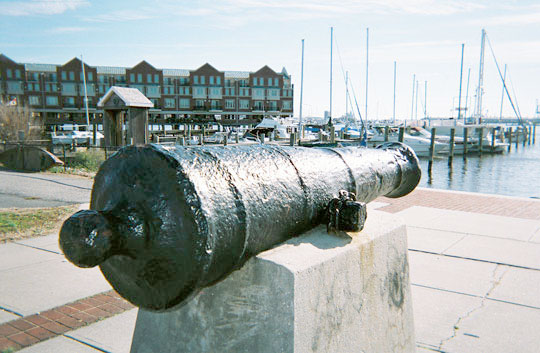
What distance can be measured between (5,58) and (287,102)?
44.2 metres

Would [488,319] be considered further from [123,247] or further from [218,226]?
[123,247]

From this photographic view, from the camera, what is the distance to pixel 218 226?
5.81 ft

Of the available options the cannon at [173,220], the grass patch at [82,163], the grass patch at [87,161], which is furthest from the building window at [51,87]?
the cannon at [173,220]

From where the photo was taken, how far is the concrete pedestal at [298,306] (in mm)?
2152

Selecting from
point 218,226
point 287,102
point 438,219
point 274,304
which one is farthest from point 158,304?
point 287,102

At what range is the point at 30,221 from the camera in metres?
6.72

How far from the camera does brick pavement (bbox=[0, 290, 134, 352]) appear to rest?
10.5ft

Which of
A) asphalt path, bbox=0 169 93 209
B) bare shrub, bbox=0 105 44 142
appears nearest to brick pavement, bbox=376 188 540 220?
asphalt path, bbox=0 169 93 209

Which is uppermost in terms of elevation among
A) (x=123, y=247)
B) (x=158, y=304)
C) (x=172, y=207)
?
(x=172, y=207)

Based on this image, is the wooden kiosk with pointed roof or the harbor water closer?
the wooden kiosk with pointed roof

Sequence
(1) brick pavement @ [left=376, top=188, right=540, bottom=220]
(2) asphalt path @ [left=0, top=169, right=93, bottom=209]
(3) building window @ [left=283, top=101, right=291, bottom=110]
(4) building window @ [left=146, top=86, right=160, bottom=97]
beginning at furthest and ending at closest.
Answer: (3) building window @ [left=283, top=101, right=291, bottom=110] → (4) building window @ [left=146, top=86, right=160, bottom=97] → (2) asphalt path @ [left=0, top=169, right=93, bottom=209] → (1) brick pavement @ [left=376, top=188, right=540, bottom=220]

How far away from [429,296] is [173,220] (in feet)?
10.7

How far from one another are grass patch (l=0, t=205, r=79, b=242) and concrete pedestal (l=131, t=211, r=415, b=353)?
4.22 metres

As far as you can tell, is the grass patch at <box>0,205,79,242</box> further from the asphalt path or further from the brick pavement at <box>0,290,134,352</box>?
the brick pavement at <box>0,290,134,352</box>
